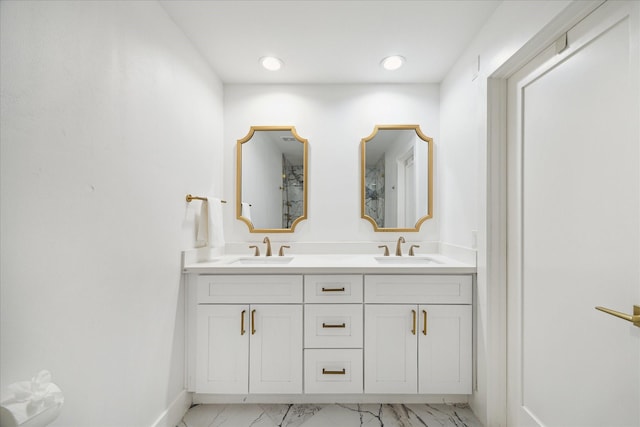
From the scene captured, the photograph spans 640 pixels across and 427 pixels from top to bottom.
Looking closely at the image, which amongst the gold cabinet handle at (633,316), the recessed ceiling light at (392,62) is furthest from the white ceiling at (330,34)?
the gold cabinet handle at (633,316)

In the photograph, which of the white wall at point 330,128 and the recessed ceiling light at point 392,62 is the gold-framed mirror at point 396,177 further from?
the recessed ceiling light at point 392,62

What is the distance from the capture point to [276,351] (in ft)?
5.59

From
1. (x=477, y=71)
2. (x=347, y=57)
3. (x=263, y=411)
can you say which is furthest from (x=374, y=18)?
(x=263, y=411)

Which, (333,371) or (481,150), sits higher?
(481,150)

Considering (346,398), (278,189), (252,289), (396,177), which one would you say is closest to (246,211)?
(278,189)

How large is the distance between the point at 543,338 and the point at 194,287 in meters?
1.77

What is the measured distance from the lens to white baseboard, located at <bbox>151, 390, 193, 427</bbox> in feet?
4.84

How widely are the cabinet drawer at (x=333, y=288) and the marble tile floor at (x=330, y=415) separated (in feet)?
2.07

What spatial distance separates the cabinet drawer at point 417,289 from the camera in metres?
1.69

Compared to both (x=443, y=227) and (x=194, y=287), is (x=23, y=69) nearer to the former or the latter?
(x=194, y=287)

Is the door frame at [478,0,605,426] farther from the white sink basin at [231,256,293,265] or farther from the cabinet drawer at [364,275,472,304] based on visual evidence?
the white sink basin at [231,256,293,265]

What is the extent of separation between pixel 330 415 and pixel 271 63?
2.23m

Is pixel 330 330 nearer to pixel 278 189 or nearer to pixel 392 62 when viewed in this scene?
pixel 278 189

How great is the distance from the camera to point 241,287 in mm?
1718
